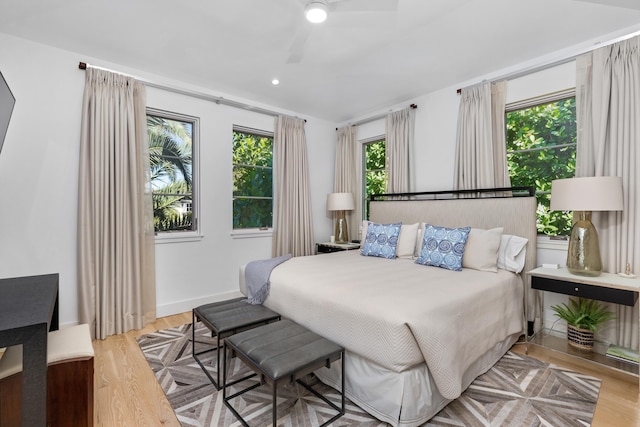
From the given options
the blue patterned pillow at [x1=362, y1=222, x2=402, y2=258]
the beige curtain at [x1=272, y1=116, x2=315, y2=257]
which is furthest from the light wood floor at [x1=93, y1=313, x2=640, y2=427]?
the beige curtain at [x1=272, y1=116, x2=315, y2=257]

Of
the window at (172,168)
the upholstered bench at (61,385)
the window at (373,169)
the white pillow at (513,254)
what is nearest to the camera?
the upholstered bench at (61,385)

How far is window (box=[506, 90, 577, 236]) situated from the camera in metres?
2.78

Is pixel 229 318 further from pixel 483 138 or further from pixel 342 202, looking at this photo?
pixel 483 138

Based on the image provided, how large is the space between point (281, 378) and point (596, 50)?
348cm

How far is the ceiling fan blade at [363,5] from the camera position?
1974mm

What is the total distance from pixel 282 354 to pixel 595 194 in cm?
248

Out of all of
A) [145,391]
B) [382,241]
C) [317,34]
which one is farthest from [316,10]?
[145,391]

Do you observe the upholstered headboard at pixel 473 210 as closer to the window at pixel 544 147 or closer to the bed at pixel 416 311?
the bed at pixel 416 311

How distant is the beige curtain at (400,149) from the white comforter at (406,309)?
4.95 feet

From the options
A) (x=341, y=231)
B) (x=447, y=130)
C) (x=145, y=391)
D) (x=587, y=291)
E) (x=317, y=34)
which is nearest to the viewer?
(x=145, y=391)

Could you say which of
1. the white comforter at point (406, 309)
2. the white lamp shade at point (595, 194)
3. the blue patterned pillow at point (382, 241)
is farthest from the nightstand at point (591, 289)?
the blue patterned pillow at point (382, 241)

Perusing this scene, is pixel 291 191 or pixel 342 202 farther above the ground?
pixel 291 191

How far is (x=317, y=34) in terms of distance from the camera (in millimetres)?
2457

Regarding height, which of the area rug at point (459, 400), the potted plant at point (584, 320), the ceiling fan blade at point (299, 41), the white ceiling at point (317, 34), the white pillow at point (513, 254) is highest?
the white ceiling at point (317, 34)
